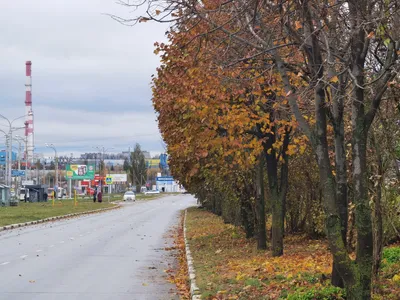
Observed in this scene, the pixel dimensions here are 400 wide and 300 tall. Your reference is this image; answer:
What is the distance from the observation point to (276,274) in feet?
37.9

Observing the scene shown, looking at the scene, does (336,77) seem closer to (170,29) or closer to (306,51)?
(306,51)

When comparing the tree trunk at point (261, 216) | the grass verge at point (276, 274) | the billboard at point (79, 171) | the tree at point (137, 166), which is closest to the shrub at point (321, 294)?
the grass verge at point (276, 274)

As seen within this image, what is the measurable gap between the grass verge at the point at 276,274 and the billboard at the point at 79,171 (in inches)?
3058

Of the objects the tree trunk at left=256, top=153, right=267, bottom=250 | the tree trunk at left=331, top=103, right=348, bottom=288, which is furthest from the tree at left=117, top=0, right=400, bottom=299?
the tree trunk at left=256, top=153, right=267, bottom=250

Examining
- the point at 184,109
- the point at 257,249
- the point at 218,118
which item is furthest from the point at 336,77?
the point at 257,249

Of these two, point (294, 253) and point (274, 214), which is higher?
point (274, 214)

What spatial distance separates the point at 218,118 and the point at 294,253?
14.9 ft

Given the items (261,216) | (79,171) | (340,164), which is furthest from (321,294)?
(79,171)

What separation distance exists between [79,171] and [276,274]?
282 ft

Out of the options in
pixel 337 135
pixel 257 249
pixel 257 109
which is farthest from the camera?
pixel 257 249

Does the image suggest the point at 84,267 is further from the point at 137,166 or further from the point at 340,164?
the point at 137,166

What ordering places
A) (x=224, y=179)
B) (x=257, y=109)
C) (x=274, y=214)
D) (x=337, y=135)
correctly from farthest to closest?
(x=224, y=179) → (x=274, y=214) → (x=257, y=109) → (x=337, y=135)

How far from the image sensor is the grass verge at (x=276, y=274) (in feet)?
29.6

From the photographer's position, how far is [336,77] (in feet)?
27.1
